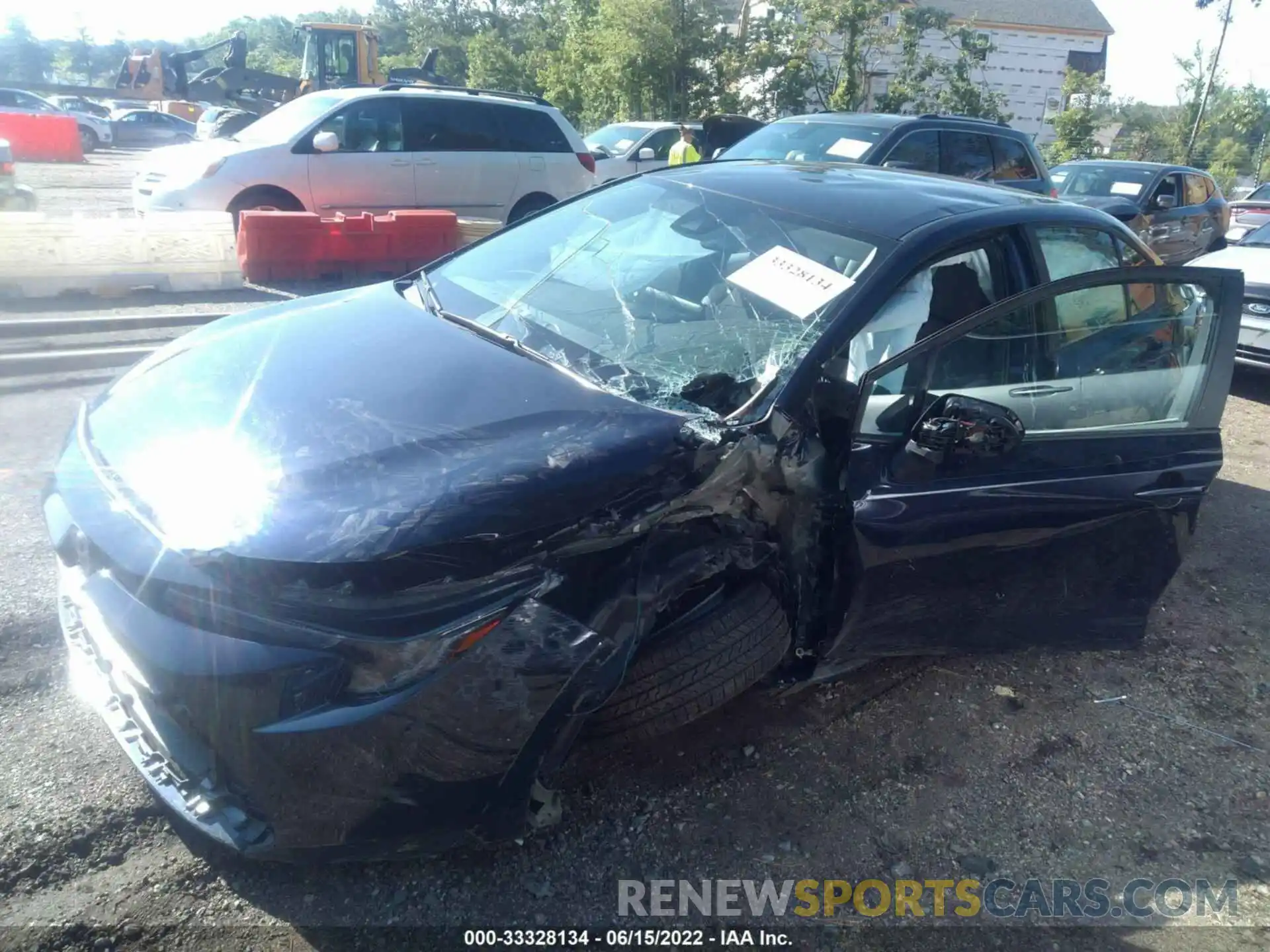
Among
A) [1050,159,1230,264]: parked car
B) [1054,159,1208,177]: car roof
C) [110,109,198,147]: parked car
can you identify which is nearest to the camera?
[1050,159,1230,264]: parked car

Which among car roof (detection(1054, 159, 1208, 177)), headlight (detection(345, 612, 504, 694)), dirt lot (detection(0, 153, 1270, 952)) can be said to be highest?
car roof (detection(1054, 159, 1208, 177))

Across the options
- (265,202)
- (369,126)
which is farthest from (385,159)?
(265,202)

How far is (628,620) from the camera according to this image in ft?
6.91

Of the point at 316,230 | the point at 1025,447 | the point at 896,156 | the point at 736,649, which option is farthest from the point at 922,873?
the point at 316,230

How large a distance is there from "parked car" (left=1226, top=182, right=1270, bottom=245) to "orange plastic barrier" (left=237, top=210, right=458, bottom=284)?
13.1 meters

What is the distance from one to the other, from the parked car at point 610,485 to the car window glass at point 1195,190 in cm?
970

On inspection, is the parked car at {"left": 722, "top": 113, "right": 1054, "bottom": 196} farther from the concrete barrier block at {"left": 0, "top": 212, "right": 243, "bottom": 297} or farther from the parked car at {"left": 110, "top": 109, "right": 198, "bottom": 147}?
the parked car at {"left": 110, "top": 109, "right": 198, "bottom": 147}

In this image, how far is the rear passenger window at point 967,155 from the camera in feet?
27.6

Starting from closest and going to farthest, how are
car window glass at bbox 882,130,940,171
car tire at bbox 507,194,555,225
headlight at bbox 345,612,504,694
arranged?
headlight at bbox 345,612,504,694
car window glass at bbox 882,130,940,171
car tire at bbox 507,194,555,225

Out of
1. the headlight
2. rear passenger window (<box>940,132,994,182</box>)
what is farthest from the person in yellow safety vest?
the headlight

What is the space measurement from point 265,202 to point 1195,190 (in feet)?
37.3

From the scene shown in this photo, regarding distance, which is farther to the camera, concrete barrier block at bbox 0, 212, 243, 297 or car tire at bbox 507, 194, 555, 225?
car tire at bbox 507, 194, 555, 225

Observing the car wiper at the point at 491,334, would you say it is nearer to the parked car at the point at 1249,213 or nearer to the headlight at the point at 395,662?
the headlight at the point at 395,662

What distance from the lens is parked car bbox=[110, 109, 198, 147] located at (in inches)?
1148
